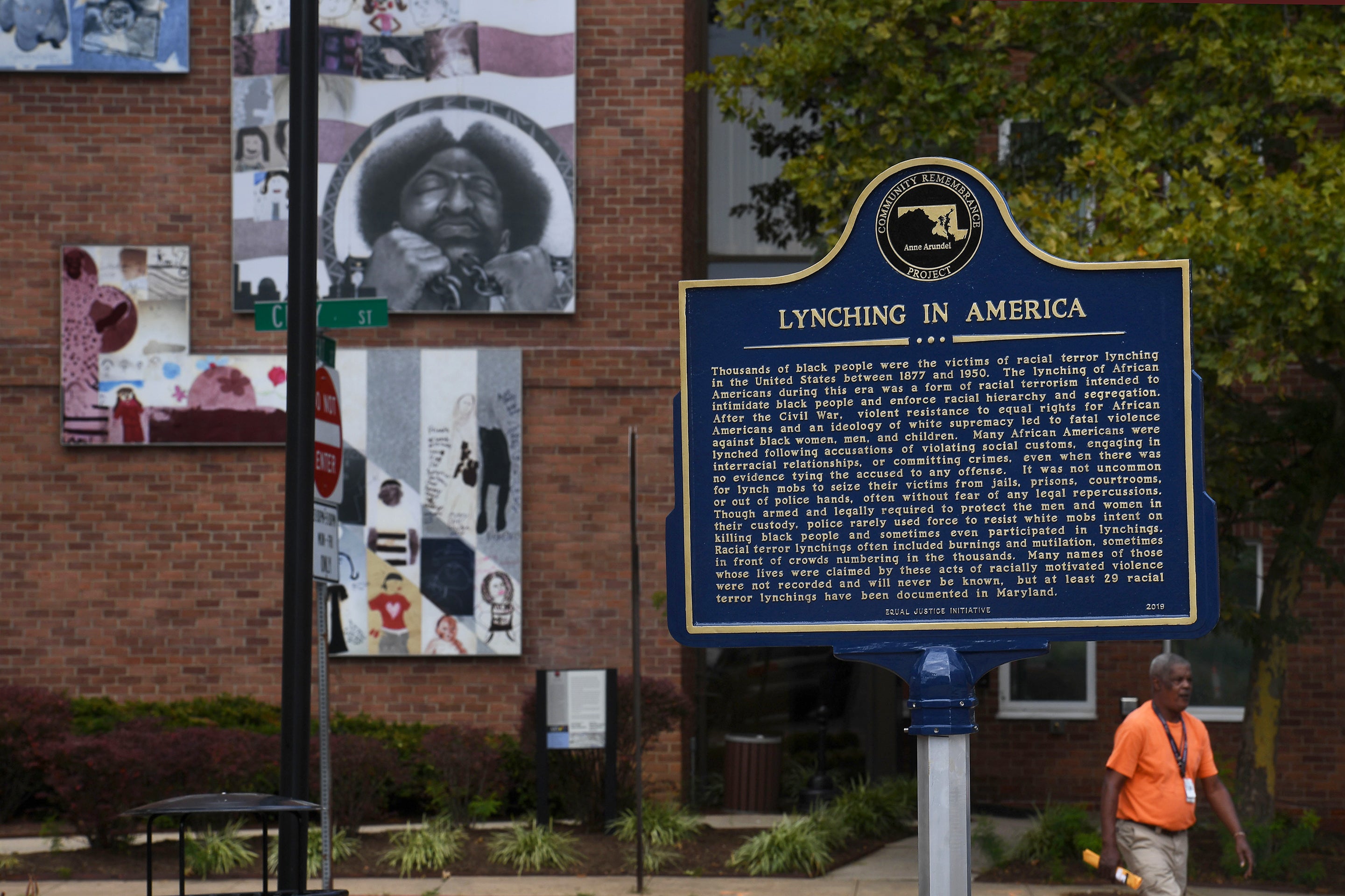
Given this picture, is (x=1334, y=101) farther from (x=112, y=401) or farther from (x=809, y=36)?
(x=112, y=401)

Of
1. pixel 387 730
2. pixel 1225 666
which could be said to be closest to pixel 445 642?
pixel 387 730

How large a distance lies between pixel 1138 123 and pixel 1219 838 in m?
5.69

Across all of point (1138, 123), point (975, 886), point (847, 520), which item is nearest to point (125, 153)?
point (1138, 123)

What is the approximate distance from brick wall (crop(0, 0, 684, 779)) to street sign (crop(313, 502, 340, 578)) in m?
5.91

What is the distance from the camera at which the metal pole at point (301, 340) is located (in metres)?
7.48

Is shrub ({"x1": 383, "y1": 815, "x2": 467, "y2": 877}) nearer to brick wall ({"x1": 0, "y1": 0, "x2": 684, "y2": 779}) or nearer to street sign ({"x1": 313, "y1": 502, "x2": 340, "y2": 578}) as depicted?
brick wall ({"x1": 0, "y1": 0, "x2": 684, "y2": 779})

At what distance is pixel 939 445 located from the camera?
5.08 meters

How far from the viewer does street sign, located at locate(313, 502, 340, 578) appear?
7625mm

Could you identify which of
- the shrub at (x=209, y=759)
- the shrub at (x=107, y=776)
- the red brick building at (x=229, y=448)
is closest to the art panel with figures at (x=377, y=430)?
the red brick building at (x=229, y=448)

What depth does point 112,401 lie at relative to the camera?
13625mm

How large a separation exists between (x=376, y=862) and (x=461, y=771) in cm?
132

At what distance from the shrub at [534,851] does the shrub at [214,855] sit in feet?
6.23

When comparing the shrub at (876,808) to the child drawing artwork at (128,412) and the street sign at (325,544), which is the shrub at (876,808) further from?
A: the child drawing artwork at (128,412)

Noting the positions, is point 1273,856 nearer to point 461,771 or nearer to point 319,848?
point 461,771
